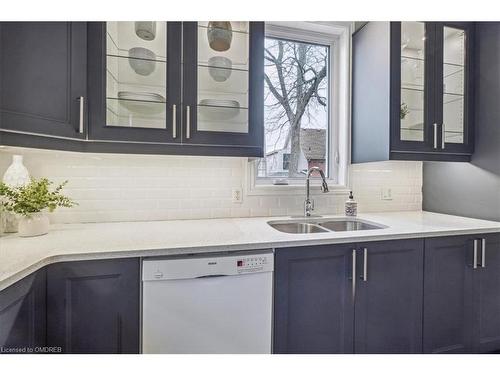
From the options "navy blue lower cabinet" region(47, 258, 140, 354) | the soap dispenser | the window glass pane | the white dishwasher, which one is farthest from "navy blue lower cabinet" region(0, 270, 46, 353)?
the soap dispenser

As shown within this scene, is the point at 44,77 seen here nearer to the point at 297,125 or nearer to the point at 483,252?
the point at 297,125

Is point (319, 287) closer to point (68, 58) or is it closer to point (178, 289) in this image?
point (178, 289)

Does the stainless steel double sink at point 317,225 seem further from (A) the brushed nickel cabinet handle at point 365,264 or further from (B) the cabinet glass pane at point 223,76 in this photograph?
(B) the cabinet glass pane at point 223,76

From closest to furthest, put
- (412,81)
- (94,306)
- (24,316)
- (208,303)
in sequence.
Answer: (24,316) → (94,306) → (208,303) → (412,81)

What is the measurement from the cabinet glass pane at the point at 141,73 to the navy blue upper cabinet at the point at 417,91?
1.47 meters

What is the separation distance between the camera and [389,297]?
157 centimetres

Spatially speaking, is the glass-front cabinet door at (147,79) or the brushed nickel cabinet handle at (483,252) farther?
the brushed nickel cabinet handle at (483,252)

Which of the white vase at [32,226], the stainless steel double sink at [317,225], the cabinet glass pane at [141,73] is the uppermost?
the cabinet glass pane at [141,73]

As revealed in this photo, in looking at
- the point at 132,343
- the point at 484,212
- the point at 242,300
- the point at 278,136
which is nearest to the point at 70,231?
the point at 132,343

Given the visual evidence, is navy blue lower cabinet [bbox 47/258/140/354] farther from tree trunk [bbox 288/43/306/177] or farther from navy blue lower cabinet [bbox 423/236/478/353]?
navy blue lower cabinet [bbox 423/236/478/353]

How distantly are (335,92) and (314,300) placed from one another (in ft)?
5.64

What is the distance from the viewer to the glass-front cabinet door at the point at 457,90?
2.07m

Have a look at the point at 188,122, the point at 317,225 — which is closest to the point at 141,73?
the point at 188,122

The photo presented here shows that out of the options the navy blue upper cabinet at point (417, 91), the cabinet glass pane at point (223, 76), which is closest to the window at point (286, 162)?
the navy blue upper cabinet at point (417, 91)
